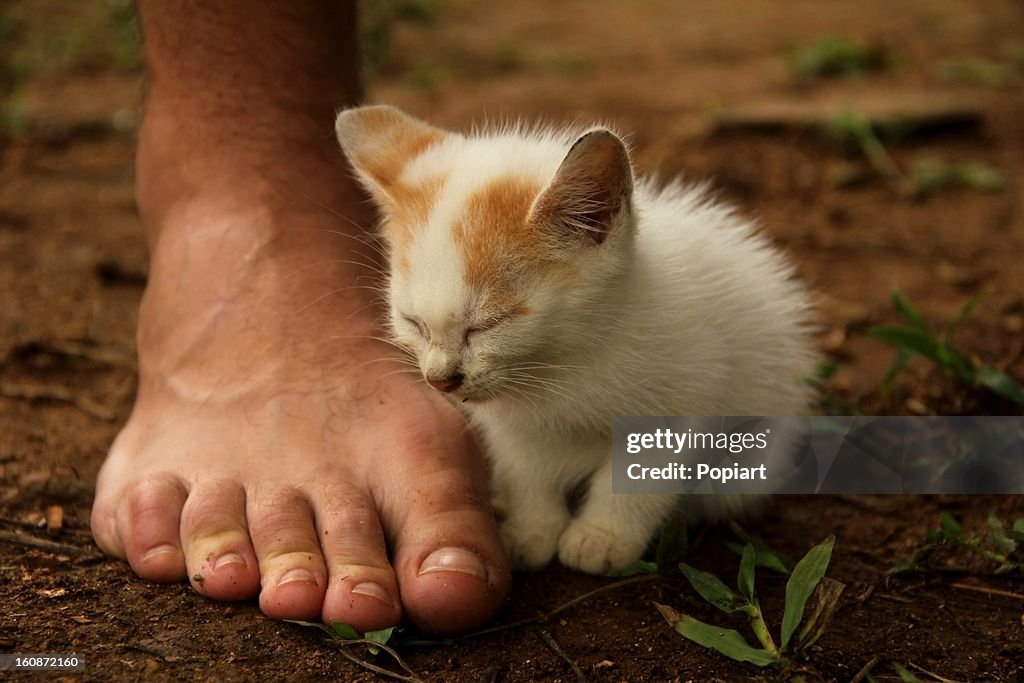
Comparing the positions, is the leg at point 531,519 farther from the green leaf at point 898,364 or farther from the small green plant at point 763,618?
the green leaf at point 898,364

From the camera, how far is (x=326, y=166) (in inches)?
76.1

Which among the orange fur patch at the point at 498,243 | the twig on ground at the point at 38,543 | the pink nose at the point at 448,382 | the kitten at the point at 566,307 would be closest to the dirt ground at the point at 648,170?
the twig on ground at the point at 38,543

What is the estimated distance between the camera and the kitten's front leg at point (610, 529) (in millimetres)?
1564

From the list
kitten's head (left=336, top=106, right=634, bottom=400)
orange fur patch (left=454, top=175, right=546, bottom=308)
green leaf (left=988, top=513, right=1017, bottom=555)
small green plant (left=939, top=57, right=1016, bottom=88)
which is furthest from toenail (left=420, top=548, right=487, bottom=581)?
small green plant (left=939, top=57, right=1016, bottom=88)

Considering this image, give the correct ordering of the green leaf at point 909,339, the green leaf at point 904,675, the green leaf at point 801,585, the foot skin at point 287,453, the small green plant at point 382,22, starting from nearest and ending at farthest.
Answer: the green leaf at point 904,675 < the green leaf at point 801,585 < the foot skin at point 287,453 < the green leaf at point 909,339 < the small green plant at point 382,22

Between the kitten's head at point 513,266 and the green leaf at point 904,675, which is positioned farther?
the kitten's head at point 513,266

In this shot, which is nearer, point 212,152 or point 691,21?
point 212,152

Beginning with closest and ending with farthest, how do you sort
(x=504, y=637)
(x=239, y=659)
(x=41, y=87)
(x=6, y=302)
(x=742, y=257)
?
(x=239, y=659) → (x=504, y=637) → (x=742, y=257) → (x=6, y=302) → (x=41, y=87)

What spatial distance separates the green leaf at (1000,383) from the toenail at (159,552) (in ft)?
4.63

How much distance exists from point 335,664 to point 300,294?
0.70 metres

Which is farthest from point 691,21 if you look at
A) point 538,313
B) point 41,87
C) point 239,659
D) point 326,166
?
point 239,659

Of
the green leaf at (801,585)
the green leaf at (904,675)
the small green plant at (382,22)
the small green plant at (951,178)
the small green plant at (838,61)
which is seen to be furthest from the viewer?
the small green plant at (382,22)

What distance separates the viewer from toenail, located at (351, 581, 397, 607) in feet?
4.61

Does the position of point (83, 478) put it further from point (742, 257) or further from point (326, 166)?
point (742, 257)
